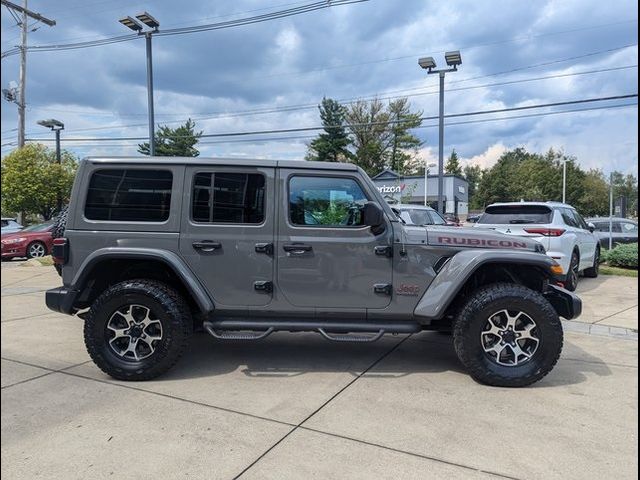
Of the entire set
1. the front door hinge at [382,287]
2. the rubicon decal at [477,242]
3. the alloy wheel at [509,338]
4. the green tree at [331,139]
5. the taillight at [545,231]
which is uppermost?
the green tree at [331,139]

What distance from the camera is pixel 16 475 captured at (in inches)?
108

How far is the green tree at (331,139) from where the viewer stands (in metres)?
50.8

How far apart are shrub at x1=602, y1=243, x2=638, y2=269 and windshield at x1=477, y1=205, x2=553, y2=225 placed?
5319 mm

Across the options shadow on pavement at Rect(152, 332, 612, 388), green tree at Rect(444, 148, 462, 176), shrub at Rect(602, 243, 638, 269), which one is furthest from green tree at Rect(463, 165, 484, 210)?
shadow on pavement at Rect(152, 332, 612, 388)

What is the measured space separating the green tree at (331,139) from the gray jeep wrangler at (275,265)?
1774 inches

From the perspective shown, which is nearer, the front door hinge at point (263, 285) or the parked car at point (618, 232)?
the front door hinge at point (263, 285)

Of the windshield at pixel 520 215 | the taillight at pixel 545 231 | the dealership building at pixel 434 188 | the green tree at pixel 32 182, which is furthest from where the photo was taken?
the dealership building at pixel 434 188

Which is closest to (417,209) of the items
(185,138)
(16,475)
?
(16,475)

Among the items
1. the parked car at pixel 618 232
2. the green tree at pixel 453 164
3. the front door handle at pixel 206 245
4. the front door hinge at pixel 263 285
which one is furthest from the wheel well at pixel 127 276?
the green tree at pixel 453 164

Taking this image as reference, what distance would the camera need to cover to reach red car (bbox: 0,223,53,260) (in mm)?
15102

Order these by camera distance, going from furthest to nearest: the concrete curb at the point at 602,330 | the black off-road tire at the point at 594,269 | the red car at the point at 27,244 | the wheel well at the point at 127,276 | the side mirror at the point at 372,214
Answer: the red car at the point at 27,244 → the black off-road tire at the point at 594,269 → the concrete curb at the point at 602,330 → the wheel well at the point at 127,276 → the side mirror at the point at 372,214

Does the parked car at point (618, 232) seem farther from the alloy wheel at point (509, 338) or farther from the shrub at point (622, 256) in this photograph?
the alloy wheel at point (509, 338)

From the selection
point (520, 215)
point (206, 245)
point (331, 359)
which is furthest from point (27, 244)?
point (520, 215)

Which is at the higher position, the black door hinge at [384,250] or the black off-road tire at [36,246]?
the black door hinge at [384,250]
